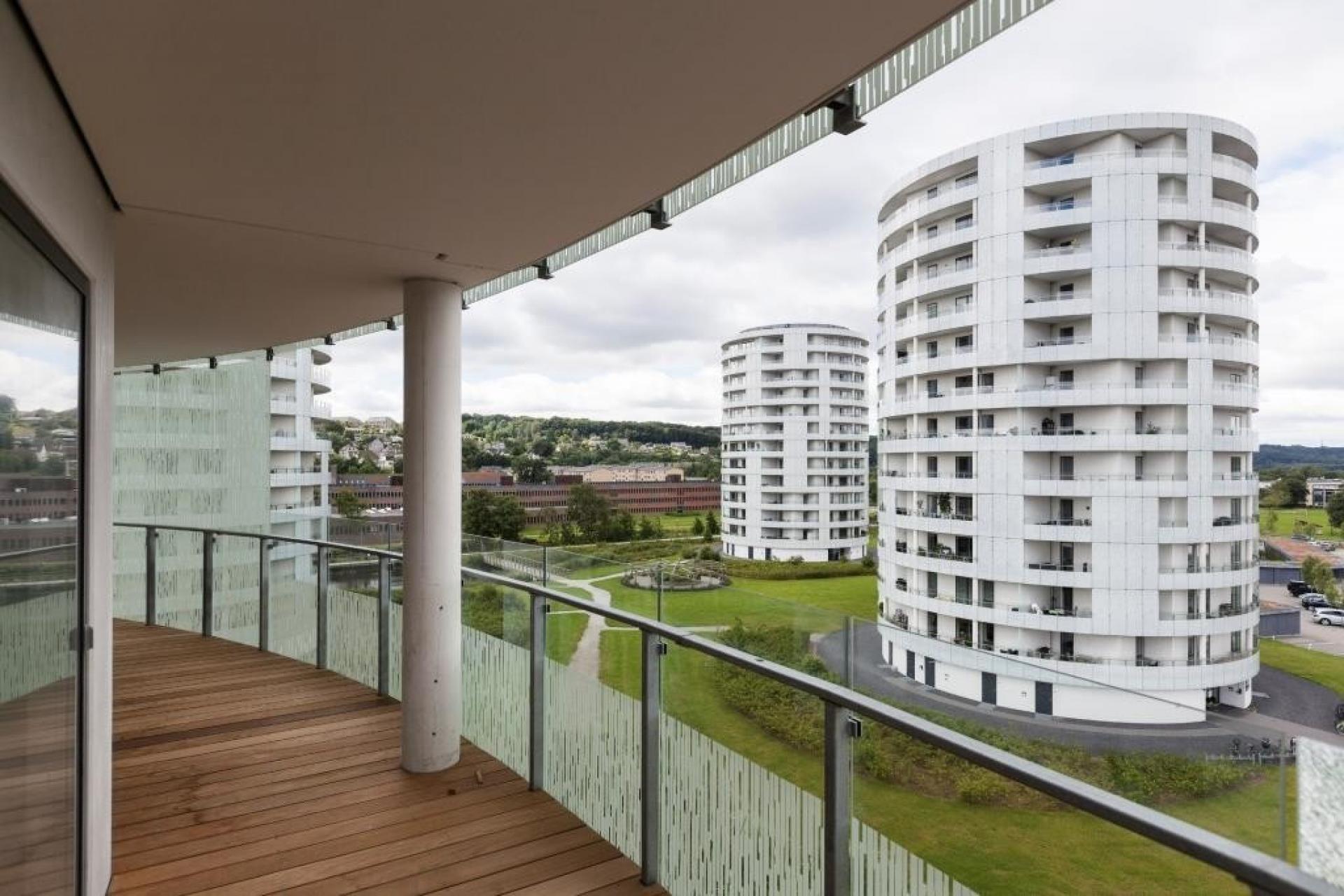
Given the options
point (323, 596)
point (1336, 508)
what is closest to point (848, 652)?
point (323, 596)

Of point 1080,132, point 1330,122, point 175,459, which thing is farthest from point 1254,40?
point 175,459

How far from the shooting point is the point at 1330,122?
60.8 meters

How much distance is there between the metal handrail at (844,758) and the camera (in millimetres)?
1156

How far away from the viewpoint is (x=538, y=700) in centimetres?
361

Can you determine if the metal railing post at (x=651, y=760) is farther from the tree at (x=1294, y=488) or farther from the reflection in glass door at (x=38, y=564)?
the tree at (x=1294, y=488)

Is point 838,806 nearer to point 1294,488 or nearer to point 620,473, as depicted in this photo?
point 620,473

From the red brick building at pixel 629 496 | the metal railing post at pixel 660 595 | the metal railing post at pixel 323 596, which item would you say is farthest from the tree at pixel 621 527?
the metal railing post at pixel 660 595

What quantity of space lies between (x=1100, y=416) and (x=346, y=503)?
3483cm

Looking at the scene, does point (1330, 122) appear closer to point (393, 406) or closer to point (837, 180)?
point (837, 180)

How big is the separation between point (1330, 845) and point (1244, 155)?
166 ft

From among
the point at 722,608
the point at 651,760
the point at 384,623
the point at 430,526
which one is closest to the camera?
the point at 651,760

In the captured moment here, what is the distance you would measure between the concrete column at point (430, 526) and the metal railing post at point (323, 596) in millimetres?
1888

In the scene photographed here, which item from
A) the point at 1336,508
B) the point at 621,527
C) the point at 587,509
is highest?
the point at 587,509

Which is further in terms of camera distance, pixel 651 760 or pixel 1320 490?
pixel 1320 490
